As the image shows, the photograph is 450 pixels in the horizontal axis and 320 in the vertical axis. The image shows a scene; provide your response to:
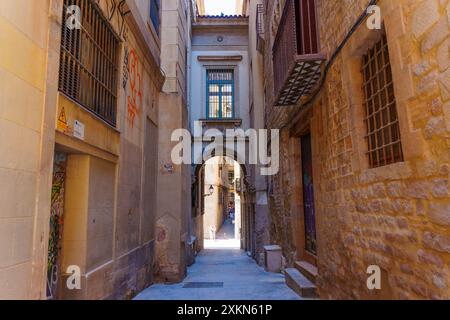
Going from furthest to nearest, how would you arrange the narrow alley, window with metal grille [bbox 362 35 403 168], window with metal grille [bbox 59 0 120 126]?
the narrow alley
window with metal grille [bbox 59 0 120 126]
window with metal grille [bbox 362 35 403 168]

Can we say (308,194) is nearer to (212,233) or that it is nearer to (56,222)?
(56,222)

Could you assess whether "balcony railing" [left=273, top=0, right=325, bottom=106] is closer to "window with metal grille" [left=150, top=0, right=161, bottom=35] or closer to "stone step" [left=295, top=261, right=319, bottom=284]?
"stone step" [left=295, top=261, right=319, bottom=284]

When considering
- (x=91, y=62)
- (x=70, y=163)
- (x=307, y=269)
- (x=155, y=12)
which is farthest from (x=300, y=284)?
(x=155, y=12)

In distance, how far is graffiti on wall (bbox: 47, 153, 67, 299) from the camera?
155 inches

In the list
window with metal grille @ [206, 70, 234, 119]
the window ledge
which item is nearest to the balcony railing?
the window ledge

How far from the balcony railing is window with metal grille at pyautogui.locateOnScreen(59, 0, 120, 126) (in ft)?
9.35

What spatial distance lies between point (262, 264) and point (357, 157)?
8.18 meters

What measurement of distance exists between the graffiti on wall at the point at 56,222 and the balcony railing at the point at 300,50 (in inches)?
141

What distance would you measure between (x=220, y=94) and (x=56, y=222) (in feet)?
39.1

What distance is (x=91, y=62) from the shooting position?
4621mm

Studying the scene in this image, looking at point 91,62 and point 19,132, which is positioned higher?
point 91,62

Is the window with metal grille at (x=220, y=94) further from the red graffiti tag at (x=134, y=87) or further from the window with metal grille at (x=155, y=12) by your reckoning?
the red graffiti tag at (x=134, y=87)

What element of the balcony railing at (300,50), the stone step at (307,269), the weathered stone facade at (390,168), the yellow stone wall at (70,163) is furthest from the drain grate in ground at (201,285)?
the balcony railing at (300,50)

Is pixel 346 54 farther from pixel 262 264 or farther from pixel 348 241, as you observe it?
pixel 262 264
